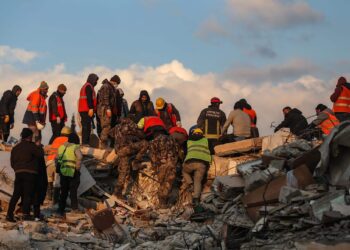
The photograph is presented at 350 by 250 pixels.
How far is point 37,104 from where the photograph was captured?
20.1m

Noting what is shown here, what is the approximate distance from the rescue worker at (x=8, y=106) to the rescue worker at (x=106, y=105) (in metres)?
2.21

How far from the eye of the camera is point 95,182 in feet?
64.5

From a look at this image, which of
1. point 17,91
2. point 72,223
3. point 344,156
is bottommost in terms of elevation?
point 72,223

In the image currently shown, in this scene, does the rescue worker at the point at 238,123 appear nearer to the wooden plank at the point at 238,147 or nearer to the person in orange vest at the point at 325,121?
the wooden plank at the point at 238,147

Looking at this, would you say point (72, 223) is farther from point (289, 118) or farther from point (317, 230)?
point (317, 230)

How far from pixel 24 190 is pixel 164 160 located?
3910mm

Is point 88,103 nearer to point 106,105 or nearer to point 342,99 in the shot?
point 106,105

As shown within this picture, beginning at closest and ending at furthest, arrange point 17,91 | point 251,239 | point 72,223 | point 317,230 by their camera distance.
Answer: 1. point 317,230
2. point 251,239
3. point 72,223
4. point 17,91

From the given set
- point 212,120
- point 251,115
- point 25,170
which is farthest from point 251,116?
point 25,170

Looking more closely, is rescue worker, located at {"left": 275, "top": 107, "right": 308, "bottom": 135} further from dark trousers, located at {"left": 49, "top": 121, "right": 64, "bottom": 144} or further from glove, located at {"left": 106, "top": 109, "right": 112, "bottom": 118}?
dark trousers, located at {"left": 49, "top": 121, "right": 64, "bottom": 144}

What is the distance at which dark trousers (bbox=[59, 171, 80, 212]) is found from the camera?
17775 mm

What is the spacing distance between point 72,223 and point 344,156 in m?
7.79

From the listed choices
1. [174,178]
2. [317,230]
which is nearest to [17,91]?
[174,178]

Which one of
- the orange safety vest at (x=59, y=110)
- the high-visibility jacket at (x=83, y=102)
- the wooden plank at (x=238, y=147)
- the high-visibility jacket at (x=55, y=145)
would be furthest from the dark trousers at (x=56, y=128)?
the wooden plank at (x=238, y=147)
